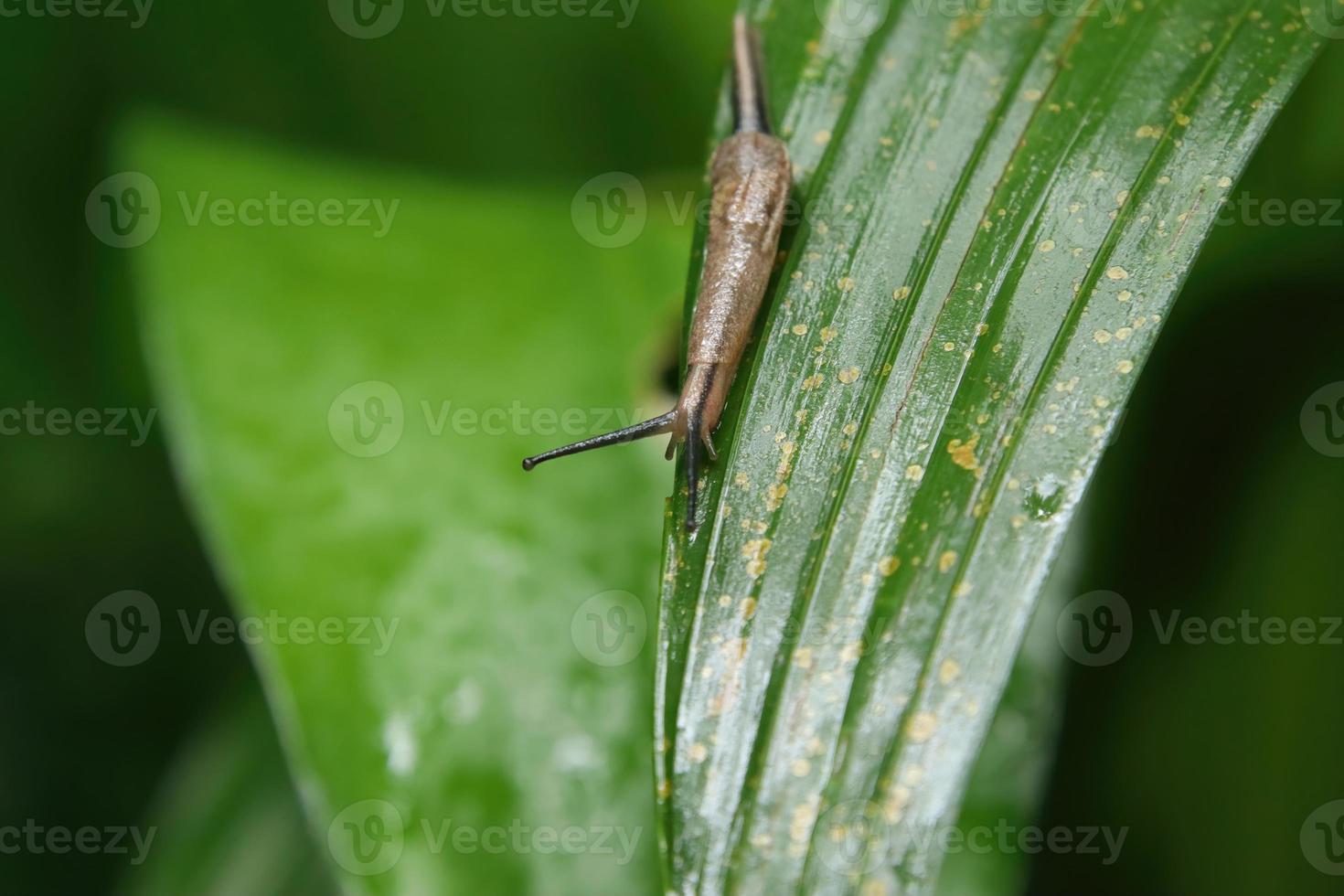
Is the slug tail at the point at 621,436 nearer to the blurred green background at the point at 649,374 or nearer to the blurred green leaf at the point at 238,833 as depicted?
the blurred green background at the point at 649,374

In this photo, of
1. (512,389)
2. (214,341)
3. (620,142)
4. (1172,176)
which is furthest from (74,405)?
(1172,176)

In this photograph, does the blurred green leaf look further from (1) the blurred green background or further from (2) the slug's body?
(2) the slug's body

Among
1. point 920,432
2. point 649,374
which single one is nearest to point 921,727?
point 920,432

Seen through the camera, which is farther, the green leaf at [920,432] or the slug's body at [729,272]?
the slug's body at [729,272]

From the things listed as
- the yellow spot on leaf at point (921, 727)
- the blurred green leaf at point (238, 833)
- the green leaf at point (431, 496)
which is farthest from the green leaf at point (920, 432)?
the blurred green leaf at point (238, 833)

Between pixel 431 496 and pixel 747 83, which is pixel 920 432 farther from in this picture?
pixel 431 496

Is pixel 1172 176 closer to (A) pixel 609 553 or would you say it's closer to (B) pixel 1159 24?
(B) pixel 1159 24
